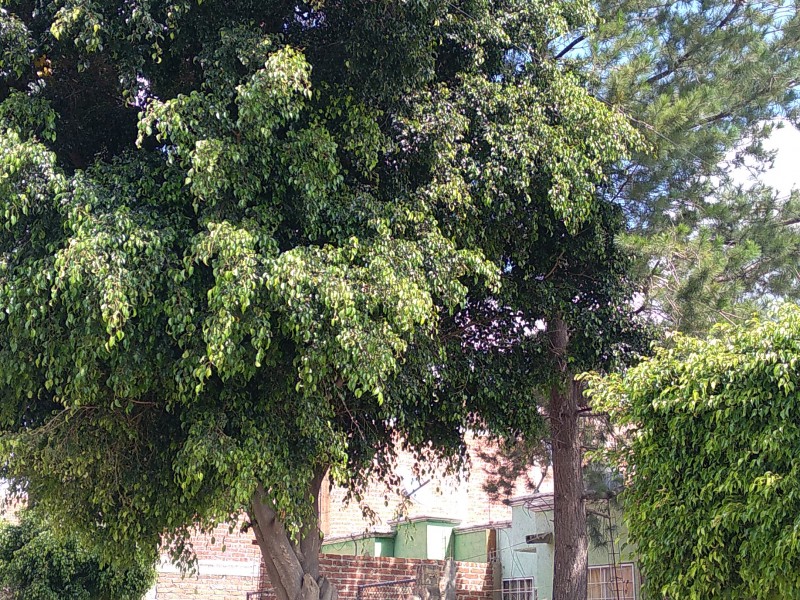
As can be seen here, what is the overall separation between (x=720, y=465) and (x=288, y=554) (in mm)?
5187

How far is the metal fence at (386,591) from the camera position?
47.4 ft

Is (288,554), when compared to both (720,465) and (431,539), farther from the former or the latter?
(431,539)

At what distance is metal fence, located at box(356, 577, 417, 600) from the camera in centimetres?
1446

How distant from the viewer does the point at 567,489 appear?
1209cm

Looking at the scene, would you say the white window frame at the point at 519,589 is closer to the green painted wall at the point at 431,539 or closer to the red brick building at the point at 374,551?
the red brick building at the point at 374,551

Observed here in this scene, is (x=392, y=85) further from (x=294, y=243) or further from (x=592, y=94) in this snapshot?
(x=592, y=94)

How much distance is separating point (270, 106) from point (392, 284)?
1.98 meters

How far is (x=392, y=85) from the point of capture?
9352 mm

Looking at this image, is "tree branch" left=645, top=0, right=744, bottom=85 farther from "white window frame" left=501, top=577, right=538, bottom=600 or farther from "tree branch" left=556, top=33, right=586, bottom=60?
"white window frame" left=501, top=577, right=538, bottom=600

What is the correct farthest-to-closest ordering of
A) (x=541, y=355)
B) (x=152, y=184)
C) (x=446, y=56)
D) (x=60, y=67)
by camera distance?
(x=541, y=355) → (x=446, y=56) → (x=60, y=67) → (x=152, y=184)

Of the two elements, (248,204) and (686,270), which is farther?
(686,270)

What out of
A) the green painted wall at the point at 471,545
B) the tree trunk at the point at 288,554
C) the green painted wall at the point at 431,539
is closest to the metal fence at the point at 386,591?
the green painted wall at the point at 471,545

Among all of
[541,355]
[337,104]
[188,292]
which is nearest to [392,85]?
[337,104]

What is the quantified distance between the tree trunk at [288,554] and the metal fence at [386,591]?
11.8ft
